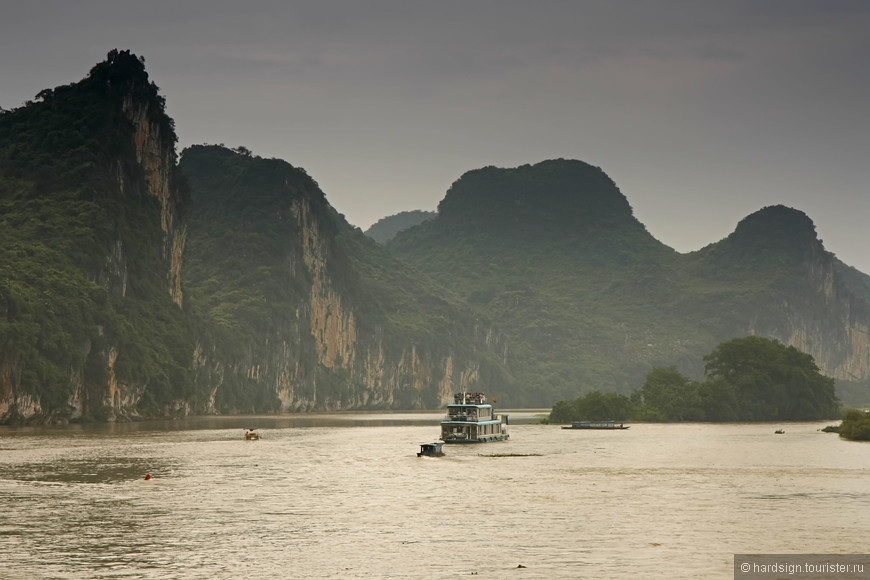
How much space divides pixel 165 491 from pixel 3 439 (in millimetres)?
49091

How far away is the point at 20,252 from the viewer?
503ft

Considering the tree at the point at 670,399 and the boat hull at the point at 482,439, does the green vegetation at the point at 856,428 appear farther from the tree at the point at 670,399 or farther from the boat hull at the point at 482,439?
the tree at the point at 670,399

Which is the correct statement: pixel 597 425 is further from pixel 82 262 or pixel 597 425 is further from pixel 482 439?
pixel 82 262

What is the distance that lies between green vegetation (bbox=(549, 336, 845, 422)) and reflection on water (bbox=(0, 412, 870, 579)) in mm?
66971

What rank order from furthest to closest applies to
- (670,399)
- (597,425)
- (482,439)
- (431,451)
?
1. (670,399)
2. (597,425)
3. (482,439)
4. (431,451)

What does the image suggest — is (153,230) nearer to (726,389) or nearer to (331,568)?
(726,389)

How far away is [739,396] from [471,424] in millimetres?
71963

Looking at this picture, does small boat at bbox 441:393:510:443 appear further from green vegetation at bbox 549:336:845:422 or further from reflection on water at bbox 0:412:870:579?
green vegetation at bbox 549:336:845:422

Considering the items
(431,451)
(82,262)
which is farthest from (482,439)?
(82,262)

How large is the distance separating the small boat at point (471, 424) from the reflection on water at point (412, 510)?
981cm

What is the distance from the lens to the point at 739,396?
6850 inches

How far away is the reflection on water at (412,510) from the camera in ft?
142

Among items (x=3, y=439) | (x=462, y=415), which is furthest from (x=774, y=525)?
(x=3, y=439)

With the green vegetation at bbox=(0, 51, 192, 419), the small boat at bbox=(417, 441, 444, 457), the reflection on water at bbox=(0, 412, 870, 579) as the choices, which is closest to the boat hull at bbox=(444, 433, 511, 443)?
the reflection on water at bbox=(0, 412, 870, 579)
